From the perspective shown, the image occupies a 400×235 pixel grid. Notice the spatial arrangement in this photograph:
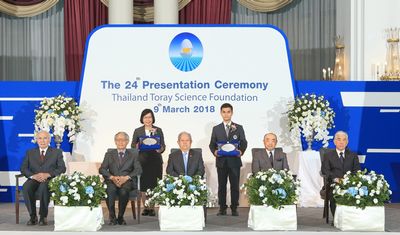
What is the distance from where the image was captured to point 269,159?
973 centimetres

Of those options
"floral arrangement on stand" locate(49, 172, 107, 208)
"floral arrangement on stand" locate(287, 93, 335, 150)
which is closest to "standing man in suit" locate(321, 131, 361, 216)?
"floral arrangement on stand" locate(287, 93, 335, 150)

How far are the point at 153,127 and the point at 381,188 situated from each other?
2867mm

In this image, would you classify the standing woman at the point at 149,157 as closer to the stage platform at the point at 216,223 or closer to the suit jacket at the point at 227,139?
the stage platform at the point at 216,223

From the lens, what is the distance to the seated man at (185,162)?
966cm

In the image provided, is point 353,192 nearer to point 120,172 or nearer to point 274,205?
point 274,205

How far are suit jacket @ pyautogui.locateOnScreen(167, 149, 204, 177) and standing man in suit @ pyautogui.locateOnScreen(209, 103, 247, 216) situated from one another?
18.2 inches

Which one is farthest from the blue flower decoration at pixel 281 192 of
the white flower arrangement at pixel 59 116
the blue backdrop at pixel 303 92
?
the white flower arrangement at pixel 59 116

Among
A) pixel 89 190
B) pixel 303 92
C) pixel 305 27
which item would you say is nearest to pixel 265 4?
pixel 305 27

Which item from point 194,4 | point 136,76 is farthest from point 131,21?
point 136,76

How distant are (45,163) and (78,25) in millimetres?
7998

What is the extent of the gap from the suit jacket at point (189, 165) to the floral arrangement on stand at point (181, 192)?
Result: 77 centimetres

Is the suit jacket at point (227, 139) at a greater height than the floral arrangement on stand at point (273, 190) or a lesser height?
greater

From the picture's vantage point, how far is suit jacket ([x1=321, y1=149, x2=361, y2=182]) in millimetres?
9484

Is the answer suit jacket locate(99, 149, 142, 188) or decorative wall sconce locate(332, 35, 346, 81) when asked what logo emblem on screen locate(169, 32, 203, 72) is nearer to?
suit jacket locate(99, 149, 142, 188)
